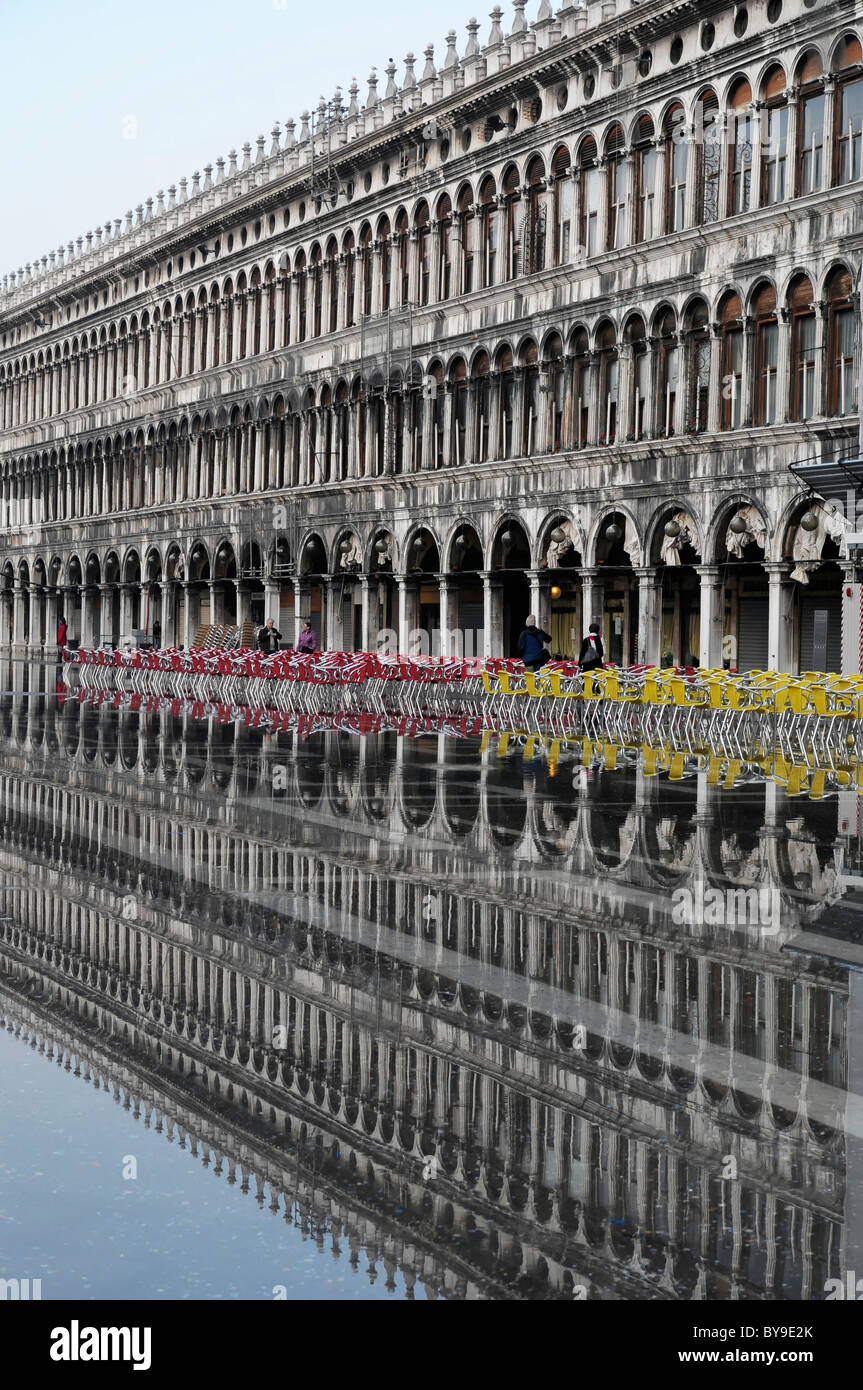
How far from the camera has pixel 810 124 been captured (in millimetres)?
35875

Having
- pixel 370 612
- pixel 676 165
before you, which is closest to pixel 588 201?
pixel 676 165

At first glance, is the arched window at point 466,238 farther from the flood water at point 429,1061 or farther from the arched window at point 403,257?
the flood water at point 429,1061

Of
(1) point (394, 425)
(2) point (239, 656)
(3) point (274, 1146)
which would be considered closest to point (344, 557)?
(1) point (394, 425)

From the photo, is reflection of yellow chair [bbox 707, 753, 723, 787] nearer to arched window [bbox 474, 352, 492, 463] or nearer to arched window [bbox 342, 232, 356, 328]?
arched window [bbox 474, 352, 492, 463]

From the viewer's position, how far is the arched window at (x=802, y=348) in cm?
3572

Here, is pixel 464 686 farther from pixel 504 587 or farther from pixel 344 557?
pixel 344 557

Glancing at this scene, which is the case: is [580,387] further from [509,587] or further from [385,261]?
[385,261]

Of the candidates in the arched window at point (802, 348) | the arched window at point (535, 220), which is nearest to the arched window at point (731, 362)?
the arched window at point (802, 348)

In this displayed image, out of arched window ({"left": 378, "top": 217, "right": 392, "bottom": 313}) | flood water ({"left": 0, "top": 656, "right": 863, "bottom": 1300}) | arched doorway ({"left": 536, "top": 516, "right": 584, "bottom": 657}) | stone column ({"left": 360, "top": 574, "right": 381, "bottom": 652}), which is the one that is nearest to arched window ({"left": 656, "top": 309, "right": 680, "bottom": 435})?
arched doorway ({"left": 536, "top": 516, "right": 584, "bottom": 657})

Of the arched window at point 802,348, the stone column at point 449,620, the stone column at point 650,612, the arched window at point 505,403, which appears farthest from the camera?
the stone column at point 449,620

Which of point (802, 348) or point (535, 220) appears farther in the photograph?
point (535, 220)

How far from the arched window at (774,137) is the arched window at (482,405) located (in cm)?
1229

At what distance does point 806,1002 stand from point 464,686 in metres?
28.1

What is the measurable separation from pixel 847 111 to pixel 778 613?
952cm
